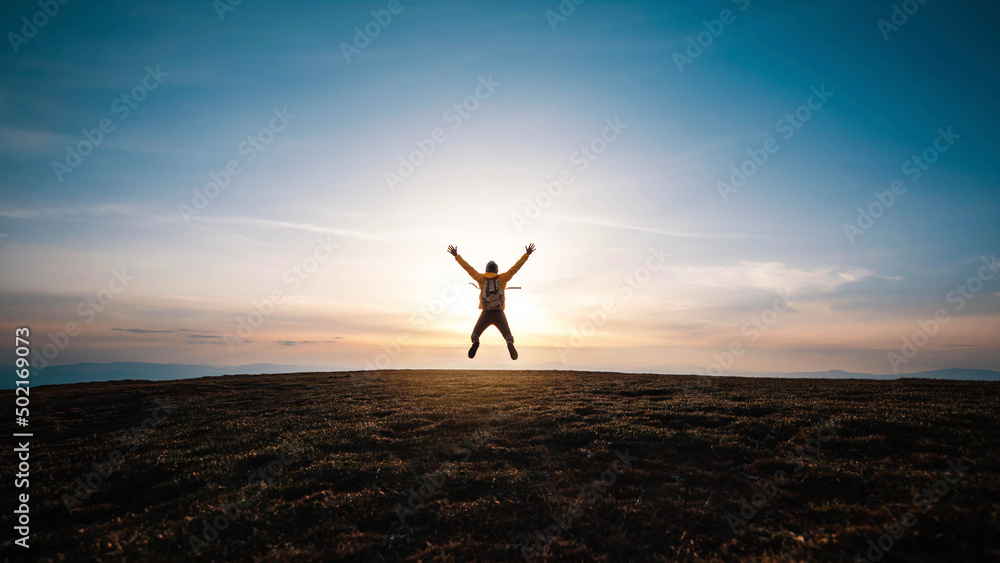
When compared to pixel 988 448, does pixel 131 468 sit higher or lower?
lower

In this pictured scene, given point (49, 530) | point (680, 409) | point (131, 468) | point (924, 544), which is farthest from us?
point (680, 409)

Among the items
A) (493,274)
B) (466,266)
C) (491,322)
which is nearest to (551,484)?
(491,322)

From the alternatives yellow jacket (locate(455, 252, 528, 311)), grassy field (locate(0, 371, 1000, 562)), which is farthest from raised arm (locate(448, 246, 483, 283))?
grassy field (locate(0, 371, 1000, 562))

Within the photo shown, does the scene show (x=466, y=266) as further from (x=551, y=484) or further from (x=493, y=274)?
(x=551, y=484)

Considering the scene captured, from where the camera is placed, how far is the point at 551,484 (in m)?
11.8

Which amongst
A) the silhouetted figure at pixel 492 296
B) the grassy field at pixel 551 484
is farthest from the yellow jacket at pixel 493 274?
the grassy field at pixel 551 484

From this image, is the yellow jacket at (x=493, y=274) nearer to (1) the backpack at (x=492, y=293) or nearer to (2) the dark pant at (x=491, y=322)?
(1) the backpack at (x=492, y=293)

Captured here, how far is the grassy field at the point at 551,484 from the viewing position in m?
8.62

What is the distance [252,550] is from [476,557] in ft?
16.2

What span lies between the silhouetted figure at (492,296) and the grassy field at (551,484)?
377 centimetres

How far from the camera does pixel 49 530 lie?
33.6ft

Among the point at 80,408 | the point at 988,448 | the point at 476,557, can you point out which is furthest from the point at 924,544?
the point at 80,408

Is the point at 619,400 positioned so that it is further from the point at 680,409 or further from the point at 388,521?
the point at 388,521

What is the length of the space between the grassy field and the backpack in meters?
5.35
